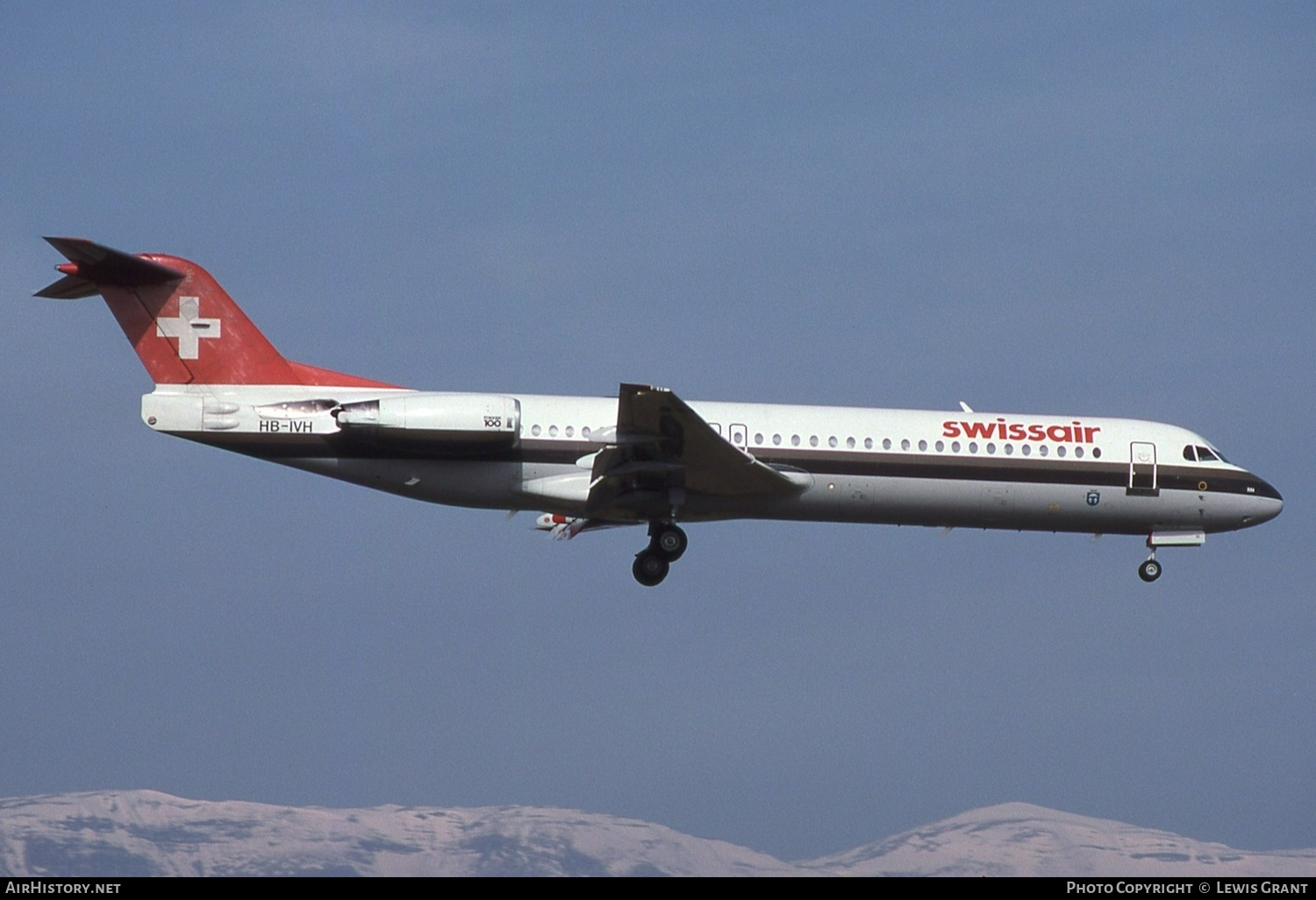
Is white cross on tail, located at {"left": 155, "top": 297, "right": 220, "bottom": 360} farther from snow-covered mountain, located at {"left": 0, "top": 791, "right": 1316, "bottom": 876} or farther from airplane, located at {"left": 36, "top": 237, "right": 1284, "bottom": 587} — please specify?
→ snow-covered mountain, located at {"left": 0, "top": 791, "right": 1316, "bottom": 876}

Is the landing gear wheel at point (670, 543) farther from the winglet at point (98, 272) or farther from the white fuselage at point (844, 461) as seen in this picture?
the winglet at point (98, 272)

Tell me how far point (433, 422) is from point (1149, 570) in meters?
14.3

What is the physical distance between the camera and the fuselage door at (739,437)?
1103 inches

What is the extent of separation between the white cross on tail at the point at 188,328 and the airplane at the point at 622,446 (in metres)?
0.02

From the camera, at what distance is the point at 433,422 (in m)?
26.3

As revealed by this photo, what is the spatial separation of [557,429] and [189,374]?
6.45 meters

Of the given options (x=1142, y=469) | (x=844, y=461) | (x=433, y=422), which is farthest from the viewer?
(x=1142, y=469)

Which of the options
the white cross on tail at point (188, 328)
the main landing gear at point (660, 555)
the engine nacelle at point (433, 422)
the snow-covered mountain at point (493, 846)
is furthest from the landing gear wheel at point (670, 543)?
the snow-covered mountain at point (493, 846)

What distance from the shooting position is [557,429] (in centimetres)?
2753

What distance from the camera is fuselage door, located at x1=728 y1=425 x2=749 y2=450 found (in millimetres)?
28009

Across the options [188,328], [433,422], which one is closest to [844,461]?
[433,422]

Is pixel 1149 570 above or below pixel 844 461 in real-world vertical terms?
below

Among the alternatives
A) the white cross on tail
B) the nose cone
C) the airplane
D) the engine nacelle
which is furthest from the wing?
the nose cone

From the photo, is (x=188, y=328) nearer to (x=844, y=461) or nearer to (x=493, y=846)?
(x=844, y=461)
